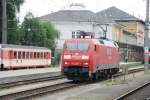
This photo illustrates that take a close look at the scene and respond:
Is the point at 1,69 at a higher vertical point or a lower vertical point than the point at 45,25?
lower

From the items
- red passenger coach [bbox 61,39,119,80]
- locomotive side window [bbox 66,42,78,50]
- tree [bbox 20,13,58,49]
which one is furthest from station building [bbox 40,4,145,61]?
locomotive side window [bbox 66,42,78,50]

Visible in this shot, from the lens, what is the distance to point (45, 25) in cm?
7794

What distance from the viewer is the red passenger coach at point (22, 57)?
4788cm

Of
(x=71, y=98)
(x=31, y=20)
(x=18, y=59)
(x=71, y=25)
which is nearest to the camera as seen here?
(x=71, y=98)

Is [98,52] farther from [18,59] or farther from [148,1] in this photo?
[18,59]

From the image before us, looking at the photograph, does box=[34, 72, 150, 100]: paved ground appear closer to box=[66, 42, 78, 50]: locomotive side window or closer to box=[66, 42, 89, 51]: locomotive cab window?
box=[66, 42, 89, 51]: locomotive cab window

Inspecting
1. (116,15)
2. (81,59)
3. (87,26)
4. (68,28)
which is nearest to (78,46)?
(81,59)

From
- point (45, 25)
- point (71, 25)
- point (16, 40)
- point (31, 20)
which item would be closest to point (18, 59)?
point (16, 40)

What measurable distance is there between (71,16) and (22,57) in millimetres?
43900

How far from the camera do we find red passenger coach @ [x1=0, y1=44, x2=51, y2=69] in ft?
157

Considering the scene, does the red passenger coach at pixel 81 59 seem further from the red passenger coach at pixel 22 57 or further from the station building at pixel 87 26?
the station building at pixel 87 26

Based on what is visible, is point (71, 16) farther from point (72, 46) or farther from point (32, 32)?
point (72, 46)

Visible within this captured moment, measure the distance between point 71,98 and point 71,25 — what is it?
2943 inches

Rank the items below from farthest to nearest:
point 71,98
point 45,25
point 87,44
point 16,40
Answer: point 45,25, point 16,40, point 87,44, point 71,98
